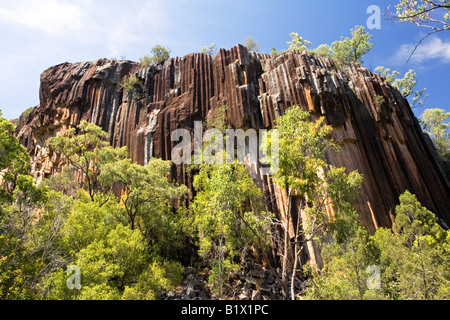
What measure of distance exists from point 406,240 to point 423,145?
57.3 feet

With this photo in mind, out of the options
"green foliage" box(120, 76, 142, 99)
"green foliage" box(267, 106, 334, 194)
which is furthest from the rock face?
"green foliage" box(267, 106, 334, 194)

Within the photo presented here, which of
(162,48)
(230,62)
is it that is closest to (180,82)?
(230,62)

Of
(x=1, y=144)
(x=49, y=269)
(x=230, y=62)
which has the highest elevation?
(x=230, y=62)

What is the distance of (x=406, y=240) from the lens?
1670cm

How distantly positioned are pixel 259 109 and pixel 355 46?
2332 cm

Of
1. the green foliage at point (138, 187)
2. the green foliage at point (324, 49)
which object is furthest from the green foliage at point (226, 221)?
the green foliage at point (324, 49)

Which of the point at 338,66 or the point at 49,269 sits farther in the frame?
the point at 338,66

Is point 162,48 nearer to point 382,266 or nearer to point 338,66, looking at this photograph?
point 338,66

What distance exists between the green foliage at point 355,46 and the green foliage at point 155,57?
23291 millimetres

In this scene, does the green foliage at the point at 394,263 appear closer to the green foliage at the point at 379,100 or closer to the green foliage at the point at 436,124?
the green foliage at the point at 379,100

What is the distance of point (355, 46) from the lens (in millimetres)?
38094

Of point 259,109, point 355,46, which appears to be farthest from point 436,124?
point 259,109

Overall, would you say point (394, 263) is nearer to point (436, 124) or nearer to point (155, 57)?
point (155, 57)
